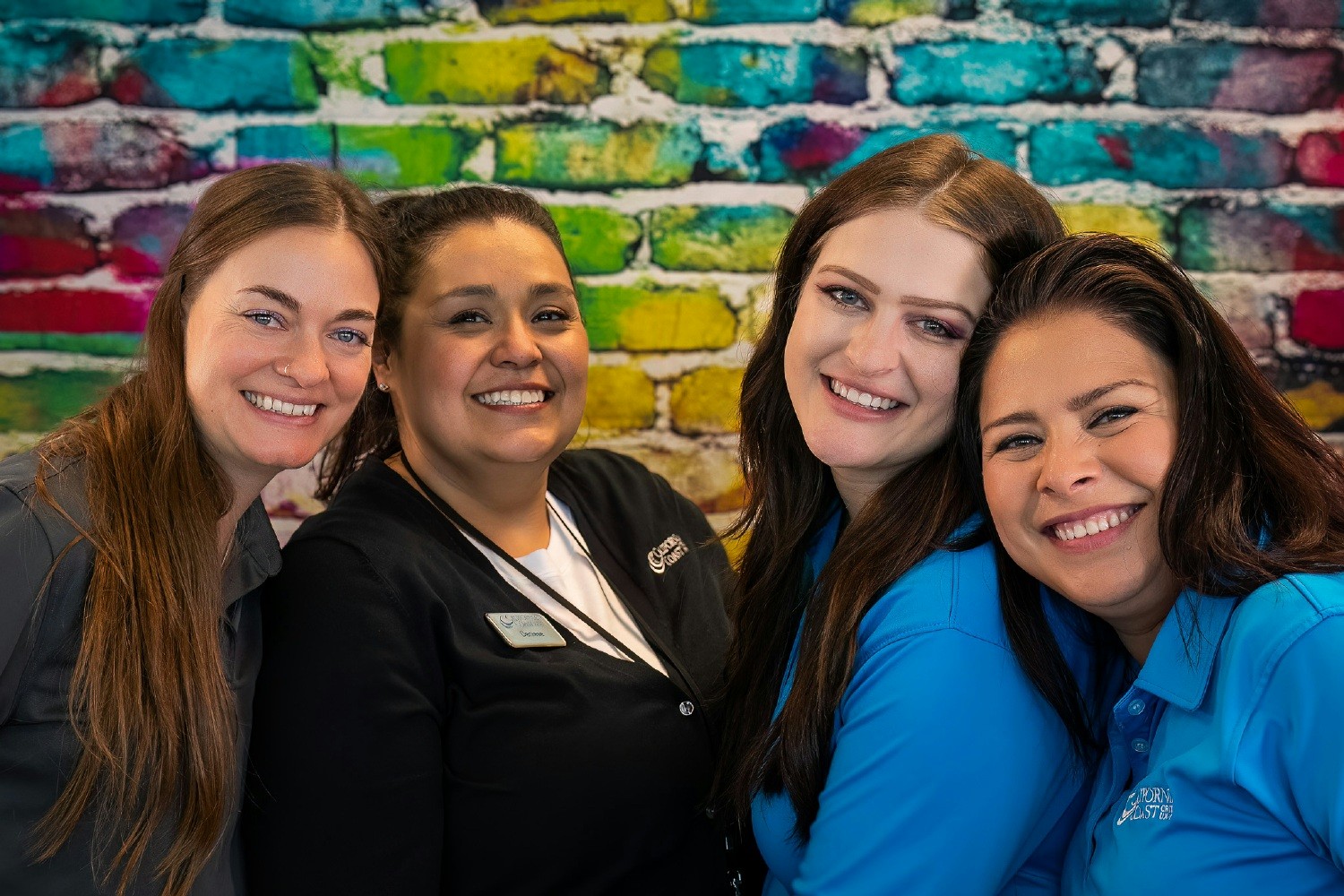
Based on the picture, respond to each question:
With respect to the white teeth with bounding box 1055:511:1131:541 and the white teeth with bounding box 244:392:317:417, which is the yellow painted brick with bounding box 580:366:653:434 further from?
the white teeth with bounding box 1055:511:1131:541

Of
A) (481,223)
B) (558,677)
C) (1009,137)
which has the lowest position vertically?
(558,677)

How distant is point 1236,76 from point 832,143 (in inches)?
25.1

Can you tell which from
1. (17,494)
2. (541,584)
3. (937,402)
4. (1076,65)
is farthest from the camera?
(1076,65)

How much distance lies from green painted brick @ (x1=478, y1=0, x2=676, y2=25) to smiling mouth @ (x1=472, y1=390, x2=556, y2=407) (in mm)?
607

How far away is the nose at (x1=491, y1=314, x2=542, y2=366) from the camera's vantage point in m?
1.75

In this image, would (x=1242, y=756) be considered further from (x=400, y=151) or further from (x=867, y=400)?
(x=400, y=151)

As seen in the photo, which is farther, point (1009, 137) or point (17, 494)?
point (1009, 137)

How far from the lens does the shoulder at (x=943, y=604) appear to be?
1.30m

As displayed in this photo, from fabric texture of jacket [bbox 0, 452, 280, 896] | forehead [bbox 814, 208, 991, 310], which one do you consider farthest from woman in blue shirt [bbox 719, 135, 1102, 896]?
fabric texture of jacket [bbox 0, 452, 280, 896]

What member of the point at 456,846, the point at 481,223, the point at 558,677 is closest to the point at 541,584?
the point at 558,677

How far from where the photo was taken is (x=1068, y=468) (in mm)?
1253

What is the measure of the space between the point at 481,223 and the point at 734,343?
1.59ft

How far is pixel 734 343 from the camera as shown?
206 cm

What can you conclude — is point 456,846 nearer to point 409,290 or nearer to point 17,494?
point 17,494
